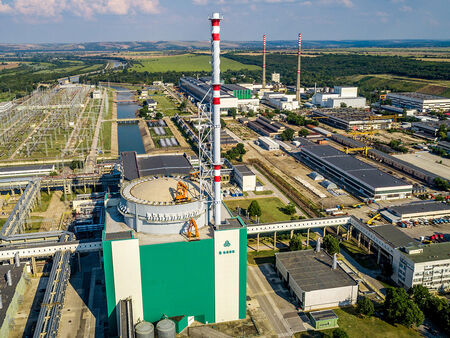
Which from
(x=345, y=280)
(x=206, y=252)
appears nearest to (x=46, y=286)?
(x=206, y=252)

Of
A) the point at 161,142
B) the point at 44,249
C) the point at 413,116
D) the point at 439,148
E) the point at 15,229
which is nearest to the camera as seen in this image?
the point at 44,249

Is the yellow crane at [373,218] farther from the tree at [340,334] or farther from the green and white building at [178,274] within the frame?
the green and white building at [178,274]

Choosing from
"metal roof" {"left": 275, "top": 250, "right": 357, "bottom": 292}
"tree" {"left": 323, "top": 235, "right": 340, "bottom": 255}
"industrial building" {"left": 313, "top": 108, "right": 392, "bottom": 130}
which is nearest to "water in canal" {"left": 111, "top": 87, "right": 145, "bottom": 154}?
"industrial building" {"left": 313, "top": 108, "right": 392, "bottom": 130}

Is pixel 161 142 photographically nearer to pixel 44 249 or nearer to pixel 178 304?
pixel 44 249

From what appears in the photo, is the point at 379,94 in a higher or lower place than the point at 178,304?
higher

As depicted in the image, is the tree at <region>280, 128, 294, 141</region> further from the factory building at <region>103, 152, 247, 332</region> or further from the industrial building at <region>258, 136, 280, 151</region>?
the factory building at <region>103, 152, 247, 332</region>

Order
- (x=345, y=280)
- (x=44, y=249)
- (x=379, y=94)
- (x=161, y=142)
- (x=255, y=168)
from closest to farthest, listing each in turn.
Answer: (x=345, y=280) → (x=44, y=249) → (x=255, y=168) → (x=161, y=142) → (x=379, y=94)

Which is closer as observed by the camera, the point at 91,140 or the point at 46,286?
the point at 46,286
